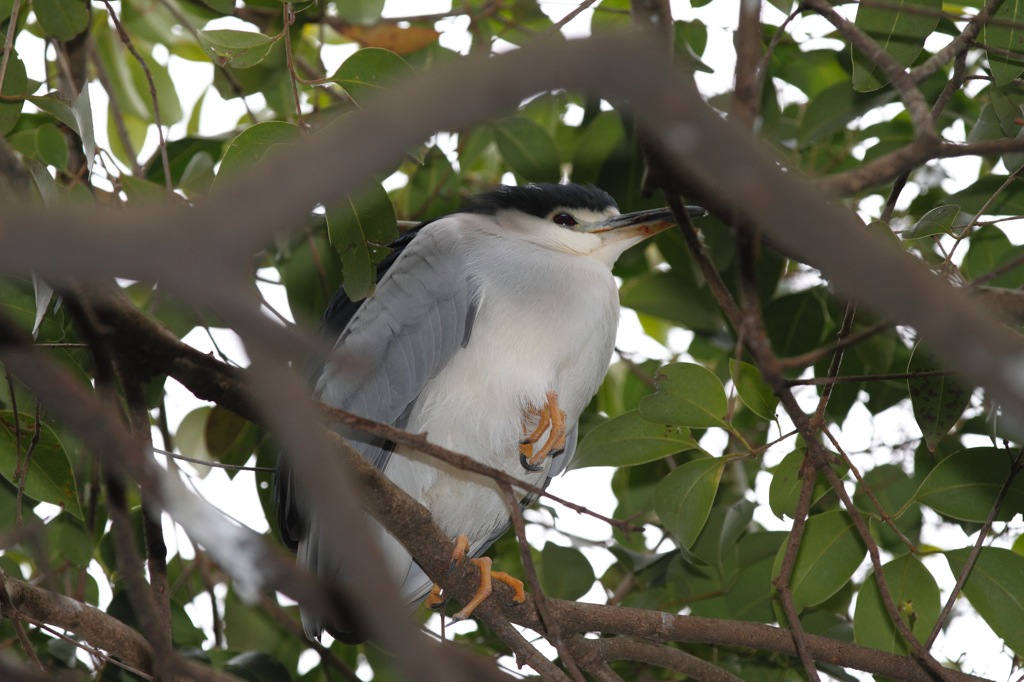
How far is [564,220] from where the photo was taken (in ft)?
11.1

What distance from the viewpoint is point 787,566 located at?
2.12 m

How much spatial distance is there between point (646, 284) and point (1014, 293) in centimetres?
162

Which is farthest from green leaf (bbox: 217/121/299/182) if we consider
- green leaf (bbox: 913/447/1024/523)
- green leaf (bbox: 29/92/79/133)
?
green leaf (bbox: 913/447/1024/523)

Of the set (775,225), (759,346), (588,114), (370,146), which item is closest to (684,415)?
(759,346)

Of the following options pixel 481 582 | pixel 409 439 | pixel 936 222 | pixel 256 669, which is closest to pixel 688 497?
pixel 481 582

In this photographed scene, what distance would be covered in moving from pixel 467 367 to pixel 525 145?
0.85m

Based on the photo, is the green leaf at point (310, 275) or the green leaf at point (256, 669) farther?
the green leaf at point (310, 275)

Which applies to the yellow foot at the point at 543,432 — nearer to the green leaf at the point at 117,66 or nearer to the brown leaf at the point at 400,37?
the brown leaf at the point at 400,37

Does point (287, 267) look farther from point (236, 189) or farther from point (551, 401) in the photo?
point (236, 189)

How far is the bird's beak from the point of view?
3.12m

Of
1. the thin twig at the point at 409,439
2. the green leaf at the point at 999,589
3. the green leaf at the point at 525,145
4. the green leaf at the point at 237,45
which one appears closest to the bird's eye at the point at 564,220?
the green leaf at the point at 525,145

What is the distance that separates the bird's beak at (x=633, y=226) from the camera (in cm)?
312

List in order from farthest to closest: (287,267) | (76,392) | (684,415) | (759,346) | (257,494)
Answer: (287,267), (257,494), (684,415), (759,346), (76,392)

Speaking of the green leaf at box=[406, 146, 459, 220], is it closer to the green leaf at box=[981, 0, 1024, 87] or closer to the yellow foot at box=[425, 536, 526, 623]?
the yellow foot at box=[425, 536, 526, 623]
